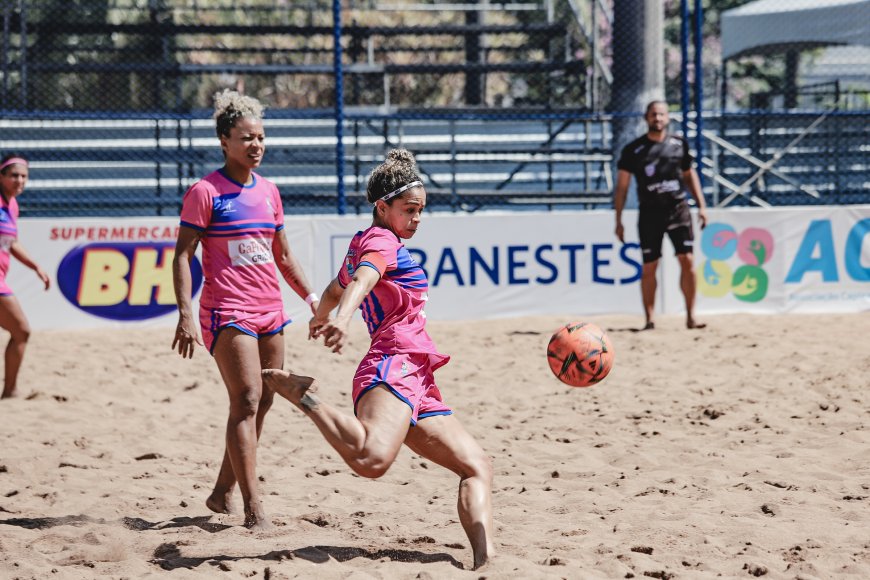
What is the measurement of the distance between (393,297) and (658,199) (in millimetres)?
6370

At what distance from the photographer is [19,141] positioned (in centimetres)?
1518

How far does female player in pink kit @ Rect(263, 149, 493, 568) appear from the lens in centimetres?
400

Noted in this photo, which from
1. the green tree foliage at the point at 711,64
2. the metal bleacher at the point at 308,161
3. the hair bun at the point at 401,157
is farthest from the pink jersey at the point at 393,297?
the green tree foliage at the point at 711,64

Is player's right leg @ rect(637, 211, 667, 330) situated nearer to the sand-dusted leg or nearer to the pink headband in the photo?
the pink headband

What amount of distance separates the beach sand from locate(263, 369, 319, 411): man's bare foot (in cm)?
70

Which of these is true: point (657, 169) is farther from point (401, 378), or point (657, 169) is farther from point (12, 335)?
point (401, 378)

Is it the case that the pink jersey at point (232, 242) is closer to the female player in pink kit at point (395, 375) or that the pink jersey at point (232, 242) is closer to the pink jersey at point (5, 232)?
the female player in pink kit at point (395, 375)

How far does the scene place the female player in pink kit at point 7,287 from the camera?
7.91 metres

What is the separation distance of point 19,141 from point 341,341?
12.8 m

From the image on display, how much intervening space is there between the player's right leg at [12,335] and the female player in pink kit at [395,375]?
4.47 meters

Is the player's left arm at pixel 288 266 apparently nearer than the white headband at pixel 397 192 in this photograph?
No

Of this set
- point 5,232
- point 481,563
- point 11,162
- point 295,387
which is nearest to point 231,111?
point 295,387

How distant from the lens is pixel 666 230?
10.1m

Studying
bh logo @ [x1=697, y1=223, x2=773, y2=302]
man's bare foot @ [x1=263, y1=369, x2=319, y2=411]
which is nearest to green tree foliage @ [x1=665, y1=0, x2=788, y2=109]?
bh logo @ [x1=697, y1=223, x2=773, y2=302]
